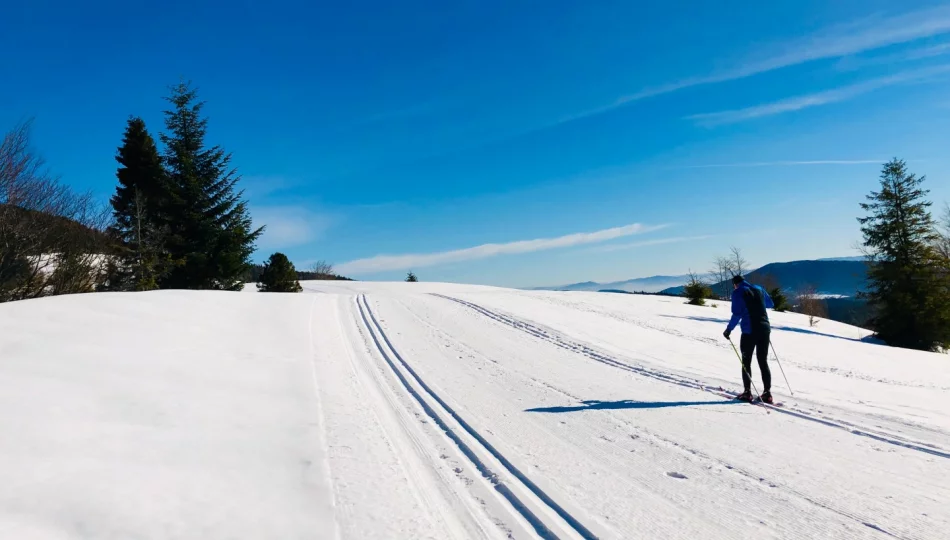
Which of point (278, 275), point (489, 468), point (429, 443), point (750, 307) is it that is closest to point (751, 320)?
point (750, 307)

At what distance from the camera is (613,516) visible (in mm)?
3449

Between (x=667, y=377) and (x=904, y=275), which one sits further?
(x=904, y=275)

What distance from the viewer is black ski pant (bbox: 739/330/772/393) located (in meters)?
6.76

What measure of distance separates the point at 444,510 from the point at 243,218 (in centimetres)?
2809

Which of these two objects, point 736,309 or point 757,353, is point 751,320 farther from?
point 757,353

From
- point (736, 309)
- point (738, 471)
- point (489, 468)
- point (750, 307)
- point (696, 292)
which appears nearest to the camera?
point (738, 471)

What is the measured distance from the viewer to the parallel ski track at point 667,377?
4781mm

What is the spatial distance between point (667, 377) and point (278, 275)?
2790 cm

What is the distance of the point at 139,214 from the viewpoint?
2214cm

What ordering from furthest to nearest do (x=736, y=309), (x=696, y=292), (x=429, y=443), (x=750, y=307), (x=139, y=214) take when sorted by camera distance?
1. (x=696, y=292)
2. (x=139, y=214)
3. (x=736, y=309)
4. (x=750, y=307)
5. (x=429, y=443)

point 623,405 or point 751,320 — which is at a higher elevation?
point 751,320

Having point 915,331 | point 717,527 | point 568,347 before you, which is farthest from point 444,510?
point 915,331

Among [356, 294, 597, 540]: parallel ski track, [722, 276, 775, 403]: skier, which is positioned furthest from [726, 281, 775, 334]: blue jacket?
[356, 294, 597, 540]: parallel ski track

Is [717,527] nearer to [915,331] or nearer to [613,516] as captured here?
Result: [613,516]
